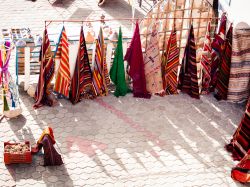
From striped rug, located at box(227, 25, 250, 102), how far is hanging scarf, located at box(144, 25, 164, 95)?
143cm

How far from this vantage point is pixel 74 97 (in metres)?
9.57

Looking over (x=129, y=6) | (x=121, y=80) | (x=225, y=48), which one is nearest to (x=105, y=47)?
(x=121, y=80)

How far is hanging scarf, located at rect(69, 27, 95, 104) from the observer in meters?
9.27

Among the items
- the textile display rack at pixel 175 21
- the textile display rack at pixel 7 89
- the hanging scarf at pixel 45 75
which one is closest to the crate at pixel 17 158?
the textile display rack at pixel 7 89

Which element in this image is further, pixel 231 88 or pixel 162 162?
pixel 231 88

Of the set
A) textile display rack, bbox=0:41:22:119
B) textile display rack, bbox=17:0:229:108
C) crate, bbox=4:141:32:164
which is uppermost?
textile display rack, bbox=17:0:229:108

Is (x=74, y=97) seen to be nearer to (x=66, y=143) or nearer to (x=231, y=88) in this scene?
(x=66, y=143)

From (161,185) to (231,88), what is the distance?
287cm

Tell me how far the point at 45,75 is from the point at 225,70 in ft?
11.7

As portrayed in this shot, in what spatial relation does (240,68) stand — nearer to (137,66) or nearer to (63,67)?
(137,66)

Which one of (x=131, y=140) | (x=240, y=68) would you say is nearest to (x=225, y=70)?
(x=240, y=68)

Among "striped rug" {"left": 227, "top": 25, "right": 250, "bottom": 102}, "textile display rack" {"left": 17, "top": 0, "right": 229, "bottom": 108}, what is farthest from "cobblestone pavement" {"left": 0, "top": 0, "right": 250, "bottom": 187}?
"textile display rack" {"left": 17, "top": 0, "right": 229, "bottom": 108}

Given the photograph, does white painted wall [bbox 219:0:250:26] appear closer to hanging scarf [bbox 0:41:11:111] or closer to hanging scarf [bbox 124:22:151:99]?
hanging scarf [bbox 124:22:151:99]

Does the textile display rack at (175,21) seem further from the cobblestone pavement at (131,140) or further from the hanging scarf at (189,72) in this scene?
the cobblestone pavement at (131,140)
